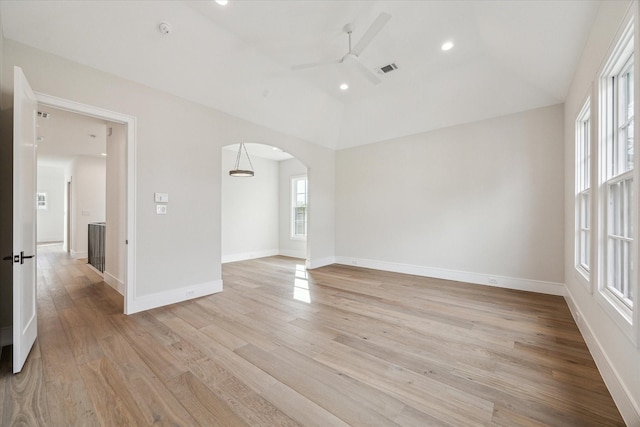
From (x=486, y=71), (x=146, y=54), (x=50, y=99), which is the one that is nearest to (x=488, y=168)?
(x=486, y=71)

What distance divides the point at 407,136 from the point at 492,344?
4095 millimetres

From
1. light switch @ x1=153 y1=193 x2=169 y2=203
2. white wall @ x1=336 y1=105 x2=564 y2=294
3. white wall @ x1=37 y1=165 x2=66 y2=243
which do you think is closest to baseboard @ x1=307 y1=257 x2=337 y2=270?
white wall @ x1=336 y1=105 x2=564 y2=294

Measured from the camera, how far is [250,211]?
24.1ft

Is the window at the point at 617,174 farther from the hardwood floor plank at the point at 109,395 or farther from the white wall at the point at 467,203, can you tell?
the hardwood floor plank at the point at 109,395

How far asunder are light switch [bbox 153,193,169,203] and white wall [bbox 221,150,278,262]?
328cm

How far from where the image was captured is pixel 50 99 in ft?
8.57

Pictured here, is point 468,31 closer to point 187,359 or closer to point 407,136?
point 407,136

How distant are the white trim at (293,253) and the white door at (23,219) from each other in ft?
17.9

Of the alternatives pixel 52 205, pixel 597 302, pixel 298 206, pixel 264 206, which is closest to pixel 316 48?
pixel 597 302

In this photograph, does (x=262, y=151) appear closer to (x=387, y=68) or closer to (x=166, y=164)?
(x=166, y=164)

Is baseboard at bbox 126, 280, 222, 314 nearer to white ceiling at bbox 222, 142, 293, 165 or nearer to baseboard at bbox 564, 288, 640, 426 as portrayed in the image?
white ceiling at bbox 222, 142, 293, 165

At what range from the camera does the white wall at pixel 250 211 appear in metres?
6.78

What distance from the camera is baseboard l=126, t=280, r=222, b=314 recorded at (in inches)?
127

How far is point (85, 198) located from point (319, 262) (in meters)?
7.01
